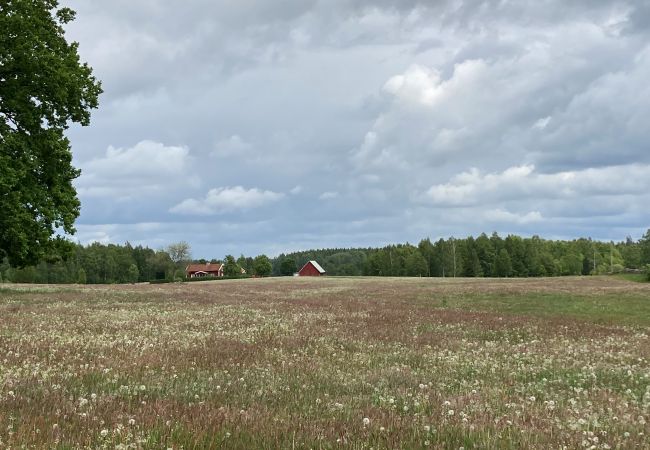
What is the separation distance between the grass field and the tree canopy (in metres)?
16.1

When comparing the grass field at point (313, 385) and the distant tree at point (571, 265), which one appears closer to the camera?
the grass field at point (313, 385)

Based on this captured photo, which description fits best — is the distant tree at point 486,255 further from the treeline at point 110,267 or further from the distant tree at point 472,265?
the treeline at point 110,267

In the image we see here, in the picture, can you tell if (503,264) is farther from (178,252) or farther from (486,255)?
(178,252)

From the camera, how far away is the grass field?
5.86 m

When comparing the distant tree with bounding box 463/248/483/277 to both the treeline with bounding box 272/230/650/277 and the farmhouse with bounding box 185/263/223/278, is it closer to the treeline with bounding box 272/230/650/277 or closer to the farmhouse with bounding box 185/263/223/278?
the treeline with bounding box 272/230/650/277

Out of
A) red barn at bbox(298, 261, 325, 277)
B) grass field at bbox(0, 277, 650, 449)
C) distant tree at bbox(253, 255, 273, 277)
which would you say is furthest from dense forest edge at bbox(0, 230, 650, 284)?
grass field at bbox(0, 277, 650, 449)

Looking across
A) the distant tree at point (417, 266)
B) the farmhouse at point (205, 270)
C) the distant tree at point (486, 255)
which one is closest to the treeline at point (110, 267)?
the farmhouse at point (205, 270)

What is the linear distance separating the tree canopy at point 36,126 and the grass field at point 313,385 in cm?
1614

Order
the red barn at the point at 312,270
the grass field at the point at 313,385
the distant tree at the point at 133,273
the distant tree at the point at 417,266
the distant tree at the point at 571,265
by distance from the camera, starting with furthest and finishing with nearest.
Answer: the distant tree at the point at 571,265
the distant tree at the point at 417,266
the red barn at the point at 312,270
the distant tree at the point at 133,273
the grass field at the point at 313,385

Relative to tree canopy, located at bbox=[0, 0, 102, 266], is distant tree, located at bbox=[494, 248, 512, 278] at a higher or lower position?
lower

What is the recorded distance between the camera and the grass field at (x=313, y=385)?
586 cm

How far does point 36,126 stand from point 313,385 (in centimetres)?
3400

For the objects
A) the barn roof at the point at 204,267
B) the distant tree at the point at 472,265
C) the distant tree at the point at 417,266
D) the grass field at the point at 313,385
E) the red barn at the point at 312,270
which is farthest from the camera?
the barn roof at the point at 204,267

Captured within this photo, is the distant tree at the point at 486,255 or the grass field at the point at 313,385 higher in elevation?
the distant tree at the point at 486,255
